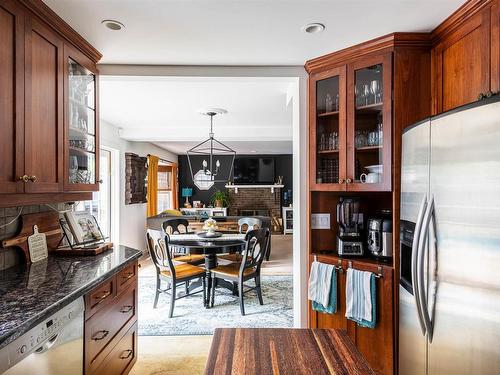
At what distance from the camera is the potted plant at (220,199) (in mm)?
9344

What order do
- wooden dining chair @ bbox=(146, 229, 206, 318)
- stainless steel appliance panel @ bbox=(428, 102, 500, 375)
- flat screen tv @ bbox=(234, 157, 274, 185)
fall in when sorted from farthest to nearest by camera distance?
flat screen tv @ bbox=(234, 157, 274, 185)
wooden dining chair @ bbox=(146, 229, 206, 318)
stainless steel appliance panel @ bbox=(428, 102, 500, 375)

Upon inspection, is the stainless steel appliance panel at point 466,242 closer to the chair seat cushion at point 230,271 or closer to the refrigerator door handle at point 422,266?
the refrigerator door handle at point 422,266

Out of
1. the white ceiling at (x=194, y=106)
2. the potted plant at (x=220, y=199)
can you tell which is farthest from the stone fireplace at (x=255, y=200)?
the white ceiling at (x=194, y=106)

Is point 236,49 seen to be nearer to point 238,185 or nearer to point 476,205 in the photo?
point 476,205

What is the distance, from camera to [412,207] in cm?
177

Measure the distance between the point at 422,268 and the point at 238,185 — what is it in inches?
317

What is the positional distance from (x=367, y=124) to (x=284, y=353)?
1759 mm

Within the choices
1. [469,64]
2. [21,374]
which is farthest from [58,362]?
[469,64]

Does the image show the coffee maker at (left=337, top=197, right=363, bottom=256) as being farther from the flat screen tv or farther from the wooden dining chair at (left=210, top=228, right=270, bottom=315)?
the flat screen tv

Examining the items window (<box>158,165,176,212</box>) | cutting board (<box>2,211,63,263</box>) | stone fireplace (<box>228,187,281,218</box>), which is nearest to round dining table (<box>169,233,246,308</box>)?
cutting board (<box>2,211,63,263</box>)

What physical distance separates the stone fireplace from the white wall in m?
3.69

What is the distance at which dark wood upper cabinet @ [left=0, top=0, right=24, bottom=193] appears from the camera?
149 cm

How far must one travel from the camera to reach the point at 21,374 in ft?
3.83

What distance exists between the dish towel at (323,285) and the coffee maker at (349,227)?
0.58 ft
